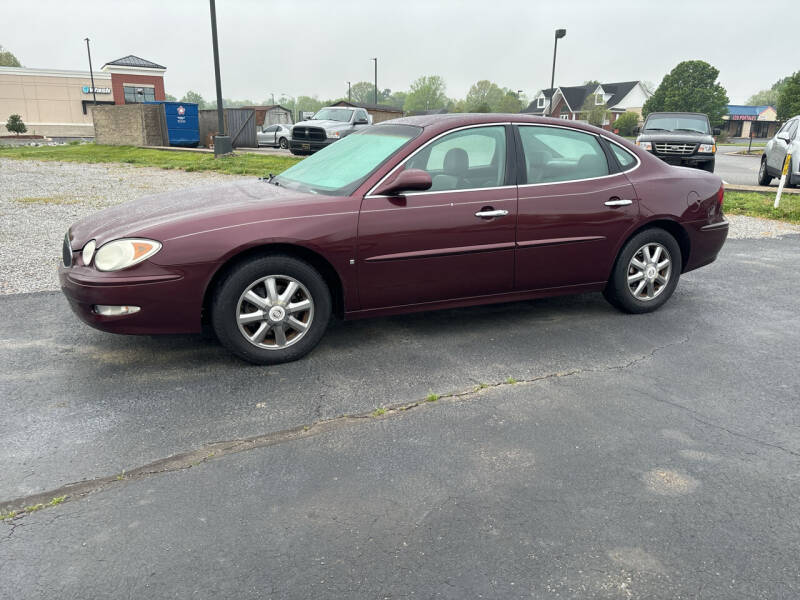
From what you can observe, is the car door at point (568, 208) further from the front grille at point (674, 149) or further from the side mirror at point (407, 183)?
the front grille at point (674, 149)

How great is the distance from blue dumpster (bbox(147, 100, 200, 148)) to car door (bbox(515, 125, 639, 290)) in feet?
86.1

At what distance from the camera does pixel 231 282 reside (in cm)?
392

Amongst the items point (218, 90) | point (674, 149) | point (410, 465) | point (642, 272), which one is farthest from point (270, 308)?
point (218, 90)

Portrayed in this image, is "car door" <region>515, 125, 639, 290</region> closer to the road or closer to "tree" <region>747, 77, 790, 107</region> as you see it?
the road

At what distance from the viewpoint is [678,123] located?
57.5ft

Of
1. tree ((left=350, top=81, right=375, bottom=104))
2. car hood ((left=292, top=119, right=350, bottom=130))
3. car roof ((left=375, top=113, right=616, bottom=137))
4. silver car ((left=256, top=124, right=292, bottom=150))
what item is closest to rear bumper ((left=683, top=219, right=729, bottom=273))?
car roof ((left=375, top=113, right=616, bottom=137))

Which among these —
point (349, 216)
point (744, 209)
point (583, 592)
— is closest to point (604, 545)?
point (583, 592)

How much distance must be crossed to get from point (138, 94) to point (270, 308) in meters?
61.7

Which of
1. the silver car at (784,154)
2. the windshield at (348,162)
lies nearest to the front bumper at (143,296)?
the windshield at (348,162)

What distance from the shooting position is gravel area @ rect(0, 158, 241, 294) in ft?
21.8

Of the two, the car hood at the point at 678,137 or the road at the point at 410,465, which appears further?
the car hood at the point at 678,137

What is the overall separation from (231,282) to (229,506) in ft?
5.34

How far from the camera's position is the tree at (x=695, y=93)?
227 ft

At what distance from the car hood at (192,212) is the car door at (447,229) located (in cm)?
45
